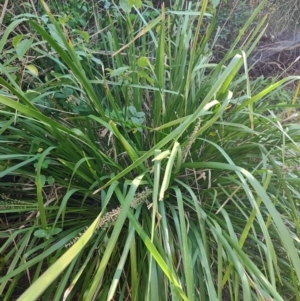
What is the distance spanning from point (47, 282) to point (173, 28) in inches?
38.6

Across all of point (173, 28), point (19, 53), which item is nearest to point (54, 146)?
point (19, 53)

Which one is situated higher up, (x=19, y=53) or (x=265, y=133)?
(x=19, y=53)

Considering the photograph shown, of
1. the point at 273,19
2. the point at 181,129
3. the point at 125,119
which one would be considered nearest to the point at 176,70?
the point at 125,119

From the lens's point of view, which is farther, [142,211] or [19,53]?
[142,211]

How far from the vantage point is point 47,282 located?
44 centimetres

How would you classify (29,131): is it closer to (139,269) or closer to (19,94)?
(19,94)

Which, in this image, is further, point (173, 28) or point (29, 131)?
point (173, 28)

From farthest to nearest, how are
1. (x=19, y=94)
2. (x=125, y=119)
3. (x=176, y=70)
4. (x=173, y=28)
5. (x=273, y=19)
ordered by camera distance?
(x=273, y=19) → (x=173, y=28) → (x=176, y=70) → (x=125, y=119) → (x=19, y=94)

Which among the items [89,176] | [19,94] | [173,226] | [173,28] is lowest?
[173,226]

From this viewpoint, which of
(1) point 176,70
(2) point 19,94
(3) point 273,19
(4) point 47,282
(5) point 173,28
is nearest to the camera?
(4) point 47,282

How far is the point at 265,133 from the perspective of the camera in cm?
90

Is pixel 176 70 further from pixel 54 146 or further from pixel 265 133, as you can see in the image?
pixel 54 146

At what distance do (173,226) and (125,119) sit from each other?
26cm

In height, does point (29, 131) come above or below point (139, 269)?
above
